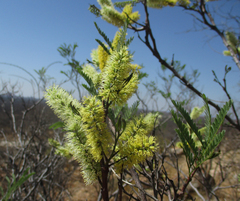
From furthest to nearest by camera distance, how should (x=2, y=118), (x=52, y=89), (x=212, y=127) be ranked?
(x=2, y=118), (x=52, y=89), (x=212, y=127)

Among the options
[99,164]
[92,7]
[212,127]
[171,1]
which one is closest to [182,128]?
[212,127]

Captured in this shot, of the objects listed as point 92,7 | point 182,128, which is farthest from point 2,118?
point 182,128

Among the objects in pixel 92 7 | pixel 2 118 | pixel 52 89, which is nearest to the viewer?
pixel 52 89

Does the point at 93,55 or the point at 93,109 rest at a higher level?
the point at 93,55

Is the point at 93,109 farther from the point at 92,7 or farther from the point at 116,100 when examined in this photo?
the point at 92,7

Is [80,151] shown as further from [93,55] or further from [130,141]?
[93,55]

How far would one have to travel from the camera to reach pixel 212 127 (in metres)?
0.37

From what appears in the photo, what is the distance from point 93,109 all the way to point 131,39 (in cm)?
32

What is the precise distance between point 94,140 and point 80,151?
0.36ft

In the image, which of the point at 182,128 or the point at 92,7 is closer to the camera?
the point at 182,128

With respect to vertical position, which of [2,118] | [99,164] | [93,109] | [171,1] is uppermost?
[2,118]

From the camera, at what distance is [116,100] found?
0.47 m

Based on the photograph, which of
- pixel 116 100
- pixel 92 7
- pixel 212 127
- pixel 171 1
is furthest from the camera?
pixel 171 1

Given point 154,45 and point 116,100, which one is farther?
point 154,45
